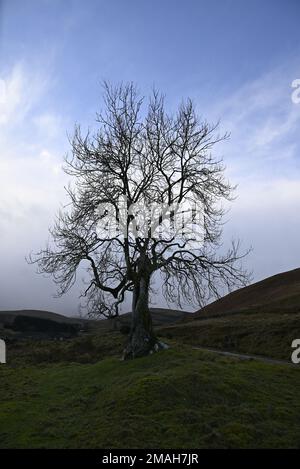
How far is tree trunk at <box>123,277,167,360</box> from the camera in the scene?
21.6m

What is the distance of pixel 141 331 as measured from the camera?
22.0m

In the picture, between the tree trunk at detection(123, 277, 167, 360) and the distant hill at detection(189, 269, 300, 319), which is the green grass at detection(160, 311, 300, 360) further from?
the distant hill at detection(189, 269, 300, 319)

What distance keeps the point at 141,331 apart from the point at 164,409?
996 cm

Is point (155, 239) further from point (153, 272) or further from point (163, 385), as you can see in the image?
point (163, 385)

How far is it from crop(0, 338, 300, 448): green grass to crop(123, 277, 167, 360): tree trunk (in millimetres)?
2551

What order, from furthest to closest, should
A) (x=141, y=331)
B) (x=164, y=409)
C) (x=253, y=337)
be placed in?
1. (x=253, y=337)
2. (x=141, y=331)
3. (x=164, y=409)

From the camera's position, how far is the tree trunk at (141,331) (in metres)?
21.6

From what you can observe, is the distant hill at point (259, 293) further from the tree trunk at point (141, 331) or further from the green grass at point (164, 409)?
the green grass at point (164, 409)

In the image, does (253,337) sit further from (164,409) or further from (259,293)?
(259,293)

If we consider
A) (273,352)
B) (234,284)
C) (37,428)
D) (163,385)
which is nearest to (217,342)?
(273,352)

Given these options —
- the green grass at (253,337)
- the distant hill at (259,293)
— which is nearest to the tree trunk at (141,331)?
the green grass at (253,337)

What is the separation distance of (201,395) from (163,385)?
142cm

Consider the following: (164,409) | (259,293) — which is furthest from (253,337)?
(259,293)

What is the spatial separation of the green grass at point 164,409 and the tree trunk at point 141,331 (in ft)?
8.37
